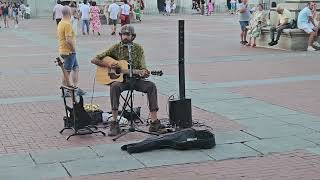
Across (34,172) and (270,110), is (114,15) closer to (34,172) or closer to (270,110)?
(270,110)

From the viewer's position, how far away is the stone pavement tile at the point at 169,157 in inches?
249

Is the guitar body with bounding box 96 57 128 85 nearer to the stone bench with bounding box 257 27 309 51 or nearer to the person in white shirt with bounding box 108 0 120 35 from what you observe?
the stone bench with bounding box 257 27 309 51

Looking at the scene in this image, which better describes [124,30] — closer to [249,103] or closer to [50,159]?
[50,159]

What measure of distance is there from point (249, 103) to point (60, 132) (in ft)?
11.0

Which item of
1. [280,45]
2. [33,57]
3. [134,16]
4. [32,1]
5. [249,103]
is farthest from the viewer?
[32,1]

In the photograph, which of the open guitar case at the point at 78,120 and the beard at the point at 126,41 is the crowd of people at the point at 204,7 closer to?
the beard at the point at 126,41

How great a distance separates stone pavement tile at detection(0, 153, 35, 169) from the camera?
632 cm

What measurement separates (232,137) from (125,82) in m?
1.51

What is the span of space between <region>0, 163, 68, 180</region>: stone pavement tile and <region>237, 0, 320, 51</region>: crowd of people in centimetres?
1352

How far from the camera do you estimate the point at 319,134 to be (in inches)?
292

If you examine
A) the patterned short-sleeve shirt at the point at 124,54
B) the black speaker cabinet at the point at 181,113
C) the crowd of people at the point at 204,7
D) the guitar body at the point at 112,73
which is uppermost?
the patterned short-sleeve shirt at the point at 124,54

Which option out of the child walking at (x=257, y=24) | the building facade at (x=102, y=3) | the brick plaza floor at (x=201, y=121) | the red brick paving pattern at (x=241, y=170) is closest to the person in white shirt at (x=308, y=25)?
the child walking at (x=257, y=24)

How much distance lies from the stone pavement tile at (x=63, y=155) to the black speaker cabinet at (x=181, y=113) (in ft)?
4.28

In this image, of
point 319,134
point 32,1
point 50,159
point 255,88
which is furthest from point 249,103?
point 32,1
